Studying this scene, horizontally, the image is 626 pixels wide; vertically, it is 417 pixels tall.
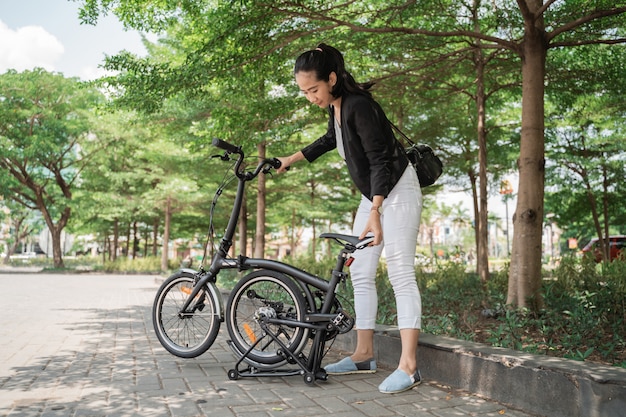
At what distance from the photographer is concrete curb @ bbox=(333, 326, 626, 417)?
8.58 feet

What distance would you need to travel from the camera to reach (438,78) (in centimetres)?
902

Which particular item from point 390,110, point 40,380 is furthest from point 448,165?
point 40,380

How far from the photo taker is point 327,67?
3445mm

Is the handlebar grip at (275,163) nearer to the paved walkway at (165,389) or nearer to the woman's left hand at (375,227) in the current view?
the woman's left hand at (375,227)

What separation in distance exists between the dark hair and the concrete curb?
186cm

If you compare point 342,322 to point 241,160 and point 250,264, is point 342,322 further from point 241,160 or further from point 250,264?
point 241,160

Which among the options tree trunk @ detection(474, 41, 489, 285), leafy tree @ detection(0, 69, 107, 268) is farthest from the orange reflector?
leafy tree @ detection(0, 69, 107, 268)

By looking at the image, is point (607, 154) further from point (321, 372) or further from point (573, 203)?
point (321, 372)

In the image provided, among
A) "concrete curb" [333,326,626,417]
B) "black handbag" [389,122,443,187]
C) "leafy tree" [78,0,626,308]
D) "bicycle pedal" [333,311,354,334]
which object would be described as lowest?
"concrete curb" [333,326,626,417]

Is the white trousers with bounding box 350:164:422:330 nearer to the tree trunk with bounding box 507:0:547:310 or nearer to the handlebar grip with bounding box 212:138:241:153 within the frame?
the handlebar grip with bounding box 212:138:241:153

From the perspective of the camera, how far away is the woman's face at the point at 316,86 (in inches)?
135

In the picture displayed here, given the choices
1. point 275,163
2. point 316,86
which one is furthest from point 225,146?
point 316,86

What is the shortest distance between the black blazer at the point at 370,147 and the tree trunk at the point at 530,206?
2.60 metres

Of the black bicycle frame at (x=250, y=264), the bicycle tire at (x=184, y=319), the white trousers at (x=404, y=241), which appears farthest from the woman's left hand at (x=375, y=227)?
the bicycle tire at (x=184, y=319)
